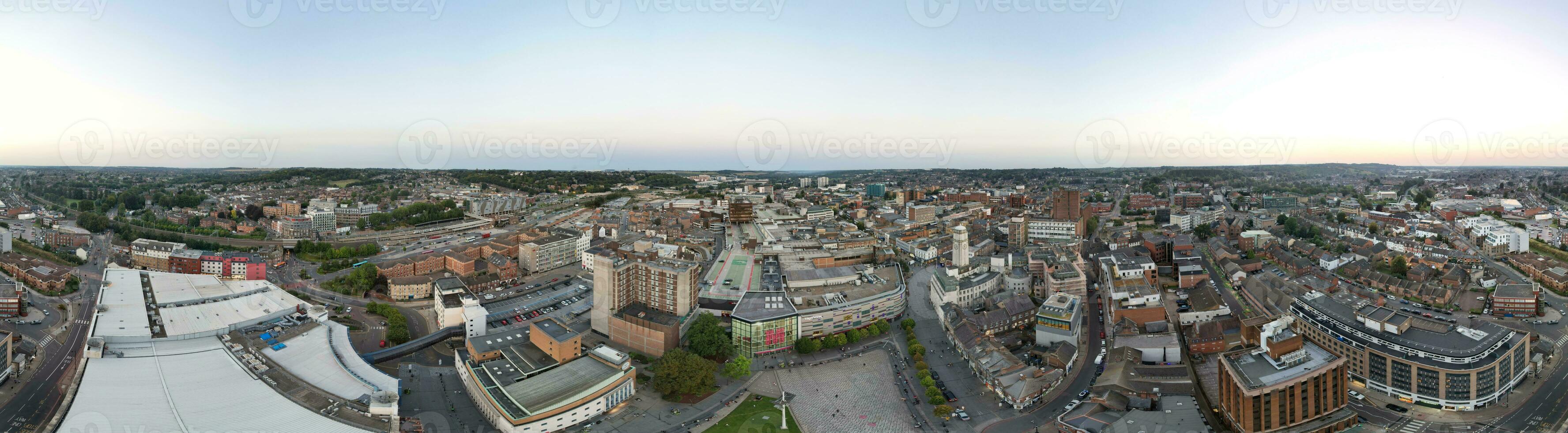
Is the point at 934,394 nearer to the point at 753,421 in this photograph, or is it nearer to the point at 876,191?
the point at 753,421

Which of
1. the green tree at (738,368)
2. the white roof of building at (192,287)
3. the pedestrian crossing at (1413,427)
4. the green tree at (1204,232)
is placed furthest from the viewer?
the green tree at (1204,232)

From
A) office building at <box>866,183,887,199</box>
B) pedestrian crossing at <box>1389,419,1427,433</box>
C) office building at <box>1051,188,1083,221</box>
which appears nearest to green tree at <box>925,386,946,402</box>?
pedestrian crossing at <box>1389,419,1427,433</box>

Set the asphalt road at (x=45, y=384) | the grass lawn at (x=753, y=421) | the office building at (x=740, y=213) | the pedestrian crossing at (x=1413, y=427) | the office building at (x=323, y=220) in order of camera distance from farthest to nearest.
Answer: the office building at (x=740, y=213) → the office building at (x=323, y=220) → the grass lawn at (x=753, y=421) → the asphalt road at (x=45, y=384) → the pedestrian crossing at (x=1413, y=427)

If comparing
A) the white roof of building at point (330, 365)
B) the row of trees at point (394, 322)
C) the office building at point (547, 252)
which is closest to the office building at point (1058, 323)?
the white roof of building at point (330, 365)

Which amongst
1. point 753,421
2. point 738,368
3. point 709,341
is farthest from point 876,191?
point 753,421

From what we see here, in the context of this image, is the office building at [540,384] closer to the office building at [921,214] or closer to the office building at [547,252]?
the office building at [547,252]

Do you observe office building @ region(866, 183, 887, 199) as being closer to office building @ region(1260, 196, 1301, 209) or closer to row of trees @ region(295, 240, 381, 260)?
office building @ region(1260, 196, 1301, 209)
